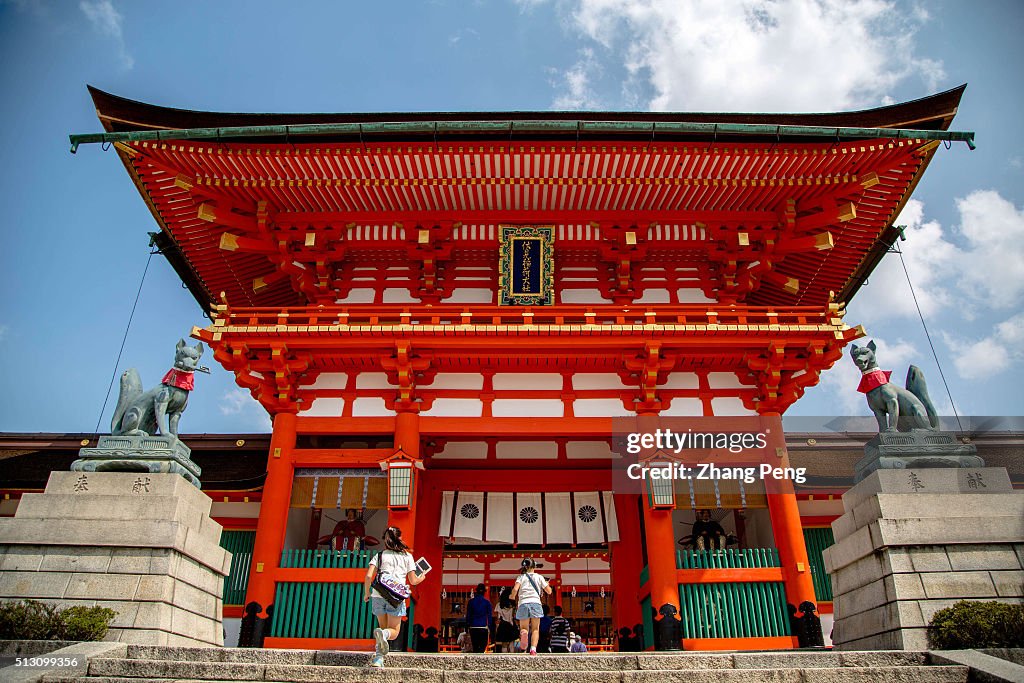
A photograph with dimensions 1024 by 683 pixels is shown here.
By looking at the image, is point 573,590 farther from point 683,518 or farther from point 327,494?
point 327,494

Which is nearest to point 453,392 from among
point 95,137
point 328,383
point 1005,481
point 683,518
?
point 328,383

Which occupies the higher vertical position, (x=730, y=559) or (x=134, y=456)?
(x=134, y=456)

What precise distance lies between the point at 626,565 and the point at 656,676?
8099mm

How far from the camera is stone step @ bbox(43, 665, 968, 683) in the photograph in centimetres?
545

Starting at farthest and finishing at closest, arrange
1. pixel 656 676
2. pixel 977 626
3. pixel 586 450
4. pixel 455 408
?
pixel 586 450
pixel 455 408
pixel 977 626
pixel 656 676

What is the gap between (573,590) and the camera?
53.3ft

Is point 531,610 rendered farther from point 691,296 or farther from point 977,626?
point 691,296

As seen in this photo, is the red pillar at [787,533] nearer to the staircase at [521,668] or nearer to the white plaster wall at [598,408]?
the white plaster wall at [598,408]

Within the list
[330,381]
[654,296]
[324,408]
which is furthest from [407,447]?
[654,296]

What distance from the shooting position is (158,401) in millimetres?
8930

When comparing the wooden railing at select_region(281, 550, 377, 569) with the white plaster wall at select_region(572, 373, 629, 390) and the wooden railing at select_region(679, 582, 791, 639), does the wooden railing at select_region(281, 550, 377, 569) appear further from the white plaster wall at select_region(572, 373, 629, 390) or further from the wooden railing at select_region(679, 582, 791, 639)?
the wooden railing at select_region(679, 582, 791, 639)

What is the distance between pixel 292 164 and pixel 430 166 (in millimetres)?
2312

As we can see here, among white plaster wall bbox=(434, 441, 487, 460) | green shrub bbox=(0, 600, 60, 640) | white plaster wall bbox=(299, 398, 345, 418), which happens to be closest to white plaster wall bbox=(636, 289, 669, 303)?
white plaster wall bbox=(434, 441, 487, 460)

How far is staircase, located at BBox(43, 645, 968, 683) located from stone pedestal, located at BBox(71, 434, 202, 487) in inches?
104
